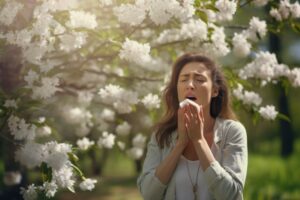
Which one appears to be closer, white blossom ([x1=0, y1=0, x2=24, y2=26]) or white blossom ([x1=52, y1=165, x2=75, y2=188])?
white blossom ([x1=0, y1=0, x2=24, y2=26])

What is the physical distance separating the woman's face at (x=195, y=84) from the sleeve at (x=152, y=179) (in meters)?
0.35

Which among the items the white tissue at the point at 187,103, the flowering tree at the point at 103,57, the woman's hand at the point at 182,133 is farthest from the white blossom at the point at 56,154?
the white tissue at the point at 187,103

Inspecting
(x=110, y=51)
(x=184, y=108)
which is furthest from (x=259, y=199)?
(x=184, y=108)

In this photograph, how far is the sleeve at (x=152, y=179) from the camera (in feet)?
11.4

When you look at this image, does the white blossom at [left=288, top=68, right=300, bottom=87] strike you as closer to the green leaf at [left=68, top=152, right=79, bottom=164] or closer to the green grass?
the green grass

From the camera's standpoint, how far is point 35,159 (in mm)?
4461

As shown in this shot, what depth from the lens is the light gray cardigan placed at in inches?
131

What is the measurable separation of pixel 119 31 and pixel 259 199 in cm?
283

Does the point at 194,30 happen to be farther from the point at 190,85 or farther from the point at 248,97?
the point at 190,85

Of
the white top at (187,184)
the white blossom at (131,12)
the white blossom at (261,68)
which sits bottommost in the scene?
the white top at (187,184)

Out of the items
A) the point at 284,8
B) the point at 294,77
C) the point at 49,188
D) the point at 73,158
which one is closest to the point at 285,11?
the point at 284,8

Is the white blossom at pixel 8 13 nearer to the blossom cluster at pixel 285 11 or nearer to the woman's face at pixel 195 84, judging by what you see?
the woman's face at pixel 195 84

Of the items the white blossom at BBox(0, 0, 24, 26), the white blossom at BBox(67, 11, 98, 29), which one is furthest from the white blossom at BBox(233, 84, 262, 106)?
the white blossom at BBox(0, 0, 24, 26)

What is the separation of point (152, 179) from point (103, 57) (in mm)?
2501
